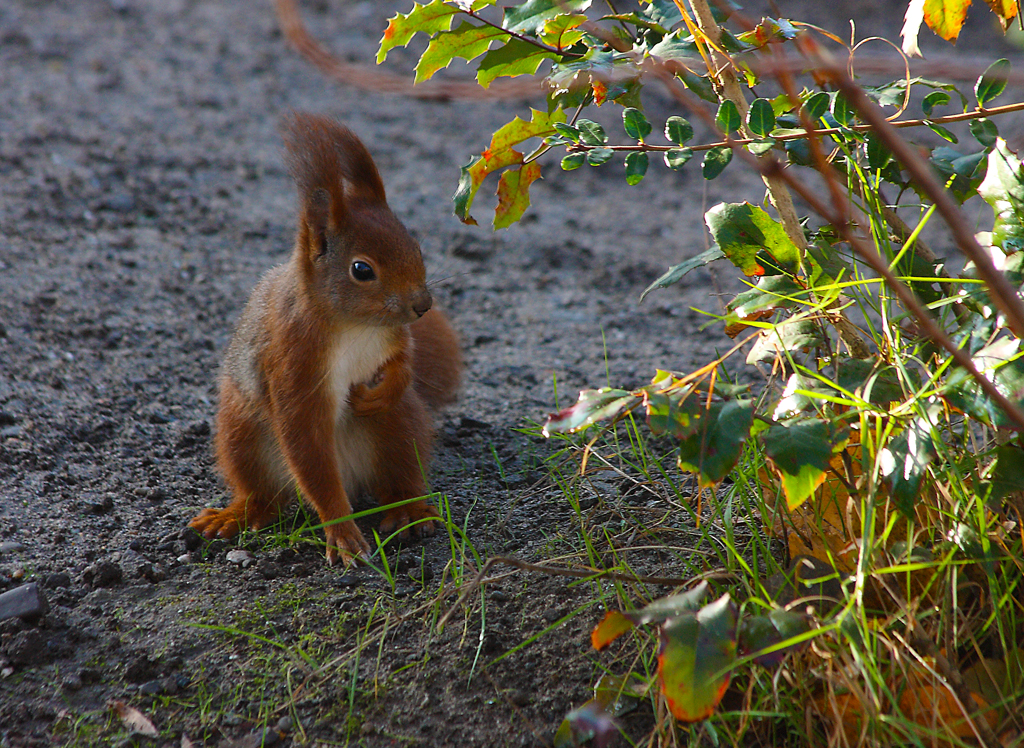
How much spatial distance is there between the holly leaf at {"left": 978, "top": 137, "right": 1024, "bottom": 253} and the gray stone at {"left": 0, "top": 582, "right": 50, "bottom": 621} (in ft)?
6.28

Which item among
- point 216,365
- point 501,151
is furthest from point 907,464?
point 216,365

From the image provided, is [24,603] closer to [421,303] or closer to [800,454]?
→ [421,303]

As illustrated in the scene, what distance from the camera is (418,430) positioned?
8.14ft

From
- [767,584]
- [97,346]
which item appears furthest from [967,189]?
[97,346]

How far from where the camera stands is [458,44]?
5.97ft

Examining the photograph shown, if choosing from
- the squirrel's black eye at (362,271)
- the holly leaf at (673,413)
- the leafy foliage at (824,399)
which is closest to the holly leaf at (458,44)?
the leafy foliage at (824,399)

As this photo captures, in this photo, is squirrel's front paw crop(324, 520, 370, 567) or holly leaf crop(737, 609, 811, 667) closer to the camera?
holly leaf crop(737, 609, 811, 667)

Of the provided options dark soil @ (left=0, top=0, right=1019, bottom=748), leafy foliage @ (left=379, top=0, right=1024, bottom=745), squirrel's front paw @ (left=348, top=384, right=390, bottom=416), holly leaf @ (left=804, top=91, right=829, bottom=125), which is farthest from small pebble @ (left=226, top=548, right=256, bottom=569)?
holly leaf @ (left=804, top=91, right=829, bottom=125)

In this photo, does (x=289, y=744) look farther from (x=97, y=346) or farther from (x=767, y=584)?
(x=97, y=346)

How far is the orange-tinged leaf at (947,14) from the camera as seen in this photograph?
167cm

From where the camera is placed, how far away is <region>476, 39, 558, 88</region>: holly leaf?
1.83 metres

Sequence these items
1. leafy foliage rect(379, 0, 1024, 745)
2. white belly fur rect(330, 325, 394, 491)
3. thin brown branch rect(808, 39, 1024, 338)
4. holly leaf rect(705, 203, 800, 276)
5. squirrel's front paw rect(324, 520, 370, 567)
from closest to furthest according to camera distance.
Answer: thin brown branch rect(808, 39, 1024, 338) < leafy foliage rect(379, 0, 1024, 745) < holly leaf rect(705, 203, 800, 276) < squirrel's front paw rect(324, 520, 370, 567) < white belly fur rect(330, 325, 394, 491)

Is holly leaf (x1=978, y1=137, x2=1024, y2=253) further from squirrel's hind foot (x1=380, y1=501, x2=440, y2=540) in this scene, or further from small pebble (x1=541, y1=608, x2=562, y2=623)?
squirrel's hind foot (x1=380, y1=501, x2=440, y2=540)

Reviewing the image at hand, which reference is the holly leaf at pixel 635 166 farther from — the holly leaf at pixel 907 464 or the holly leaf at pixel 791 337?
the holly leaf at pixel 907 464
